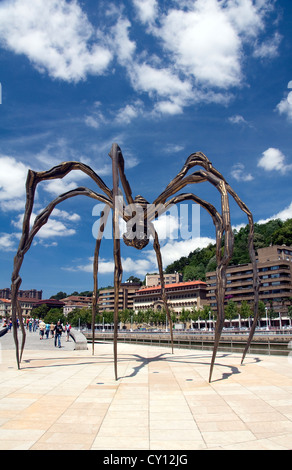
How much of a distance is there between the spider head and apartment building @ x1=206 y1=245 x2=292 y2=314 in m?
84.9

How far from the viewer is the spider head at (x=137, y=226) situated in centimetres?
1108

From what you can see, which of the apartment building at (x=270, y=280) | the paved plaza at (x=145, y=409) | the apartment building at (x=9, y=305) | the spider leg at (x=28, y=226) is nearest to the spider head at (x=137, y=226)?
the spider leg at (x=28, y=226)

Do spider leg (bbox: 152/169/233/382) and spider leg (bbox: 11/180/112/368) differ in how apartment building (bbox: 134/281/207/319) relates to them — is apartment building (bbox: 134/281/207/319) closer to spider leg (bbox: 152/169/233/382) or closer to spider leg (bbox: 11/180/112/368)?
spider leg (bbox: 11/180/112/368)

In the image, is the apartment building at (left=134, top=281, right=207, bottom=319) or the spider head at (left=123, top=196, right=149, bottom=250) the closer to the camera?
the spider head at (left=123, top=196, right=149, bottom=250)

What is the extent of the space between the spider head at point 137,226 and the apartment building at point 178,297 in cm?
10273

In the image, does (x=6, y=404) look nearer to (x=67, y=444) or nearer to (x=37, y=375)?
(x=67, y=444)

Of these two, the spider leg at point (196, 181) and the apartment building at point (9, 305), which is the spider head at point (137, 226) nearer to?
the spider leg at point (196, 181)

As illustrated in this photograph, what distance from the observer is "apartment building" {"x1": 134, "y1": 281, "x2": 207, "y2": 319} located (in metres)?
118

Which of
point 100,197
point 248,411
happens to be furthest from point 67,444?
point 100,197

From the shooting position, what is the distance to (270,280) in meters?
95.0

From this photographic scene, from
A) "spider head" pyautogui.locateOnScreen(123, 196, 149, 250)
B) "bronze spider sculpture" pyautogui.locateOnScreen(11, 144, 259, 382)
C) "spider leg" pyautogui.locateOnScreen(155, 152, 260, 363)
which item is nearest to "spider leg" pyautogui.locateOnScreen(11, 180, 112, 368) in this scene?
"bronze spider sculpture" pyautogui.locateOnScreen(11, 144, 259, 382)

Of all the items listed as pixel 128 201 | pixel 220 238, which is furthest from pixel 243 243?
pixel 220 238

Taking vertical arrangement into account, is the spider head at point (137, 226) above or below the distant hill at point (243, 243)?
below
